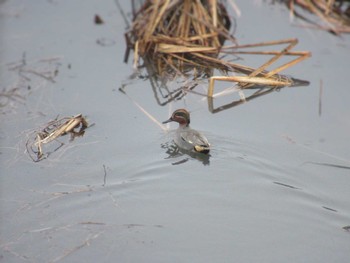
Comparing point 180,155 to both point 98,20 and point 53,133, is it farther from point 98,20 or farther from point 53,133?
point 98,20

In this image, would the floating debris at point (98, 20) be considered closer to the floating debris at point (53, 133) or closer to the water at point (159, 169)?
the water at point (159, 169)

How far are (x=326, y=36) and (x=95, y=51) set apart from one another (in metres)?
4.23

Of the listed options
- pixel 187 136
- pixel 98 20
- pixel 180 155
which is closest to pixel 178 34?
pixel 98 20

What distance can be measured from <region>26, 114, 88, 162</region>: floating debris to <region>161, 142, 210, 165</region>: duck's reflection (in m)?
1.20

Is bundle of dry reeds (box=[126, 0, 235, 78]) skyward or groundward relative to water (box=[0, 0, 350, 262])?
skyward

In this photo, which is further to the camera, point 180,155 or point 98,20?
point 98,20

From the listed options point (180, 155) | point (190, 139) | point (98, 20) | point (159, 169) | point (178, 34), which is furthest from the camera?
point (98, 20)

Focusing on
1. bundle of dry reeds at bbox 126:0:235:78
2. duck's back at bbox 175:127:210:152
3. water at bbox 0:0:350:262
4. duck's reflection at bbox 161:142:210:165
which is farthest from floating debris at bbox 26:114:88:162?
bundle of dry reeds at bbox 126:0:235:78

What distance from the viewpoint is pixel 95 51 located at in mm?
10141

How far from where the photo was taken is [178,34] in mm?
10188

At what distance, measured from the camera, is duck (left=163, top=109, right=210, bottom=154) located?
768cm

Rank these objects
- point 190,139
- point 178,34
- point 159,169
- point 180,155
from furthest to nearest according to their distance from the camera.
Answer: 1. point 178,34
2. point 180,155
3. point 190,139
4. point 159,169

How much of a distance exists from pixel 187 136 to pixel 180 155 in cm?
28

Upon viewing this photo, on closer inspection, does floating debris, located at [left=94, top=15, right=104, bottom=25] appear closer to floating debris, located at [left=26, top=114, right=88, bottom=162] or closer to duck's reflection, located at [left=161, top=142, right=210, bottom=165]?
floating debris, located at [left=26, top=114, right=88, bottom=162]
